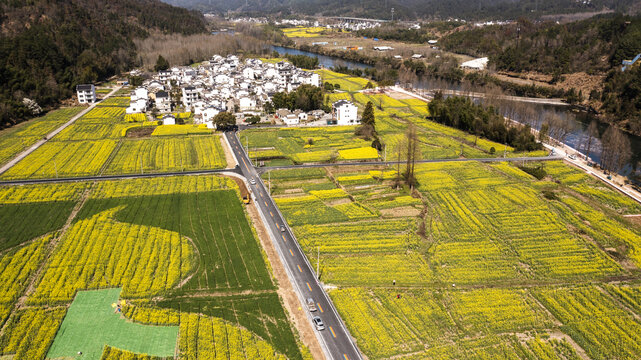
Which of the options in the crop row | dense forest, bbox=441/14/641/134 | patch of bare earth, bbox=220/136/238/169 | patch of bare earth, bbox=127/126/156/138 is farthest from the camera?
dense forest, bbox=441/14/641/134

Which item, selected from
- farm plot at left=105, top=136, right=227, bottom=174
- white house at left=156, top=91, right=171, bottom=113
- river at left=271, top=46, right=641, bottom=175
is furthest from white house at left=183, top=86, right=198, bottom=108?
river at left=271, top=46, right=641, bottom=175

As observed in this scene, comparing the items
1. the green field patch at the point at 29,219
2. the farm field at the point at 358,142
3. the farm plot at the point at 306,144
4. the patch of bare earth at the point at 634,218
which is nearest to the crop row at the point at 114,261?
the green field patch at the point at 29,219

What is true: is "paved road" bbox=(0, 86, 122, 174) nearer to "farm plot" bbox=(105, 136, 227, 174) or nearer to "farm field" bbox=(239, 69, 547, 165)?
"farm plot" bbox=(105, 136, 227, 174)

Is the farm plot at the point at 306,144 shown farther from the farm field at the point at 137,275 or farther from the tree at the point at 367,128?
the farm field at the point at 137,275

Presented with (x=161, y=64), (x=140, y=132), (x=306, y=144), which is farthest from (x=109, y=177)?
(x=161, y=64)

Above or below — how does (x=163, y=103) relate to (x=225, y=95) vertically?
below

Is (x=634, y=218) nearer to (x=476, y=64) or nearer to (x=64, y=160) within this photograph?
(x=64, y=160)

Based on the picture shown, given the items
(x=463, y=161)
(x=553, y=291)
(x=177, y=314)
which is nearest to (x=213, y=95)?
(x=463, y=161)
